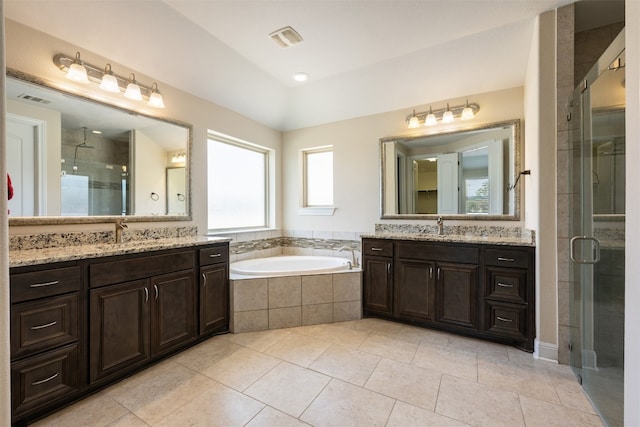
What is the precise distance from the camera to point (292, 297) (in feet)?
8.87

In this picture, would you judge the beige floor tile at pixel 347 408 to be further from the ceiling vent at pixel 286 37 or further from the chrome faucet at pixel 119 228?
the ceiling vent at pixel 286 37

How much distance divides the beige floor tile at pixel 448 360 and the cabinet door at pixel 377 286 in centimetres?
57

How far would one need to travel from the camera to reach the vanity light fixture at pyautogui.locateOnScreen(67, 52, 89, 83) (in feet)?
6.20

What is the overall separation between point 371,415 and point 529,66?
9.84 feet

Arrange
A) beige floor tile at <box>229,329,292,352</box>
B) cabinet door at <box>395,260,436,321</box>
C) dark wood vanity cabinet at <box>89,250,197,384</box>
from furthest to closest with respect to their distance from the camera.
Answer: cabinet door at <box>395,260,436,321</box>
beige floor tile at <box>229,329,292,352</box>
dark wood vanity cabinet at <box>89,250,197,384</box>

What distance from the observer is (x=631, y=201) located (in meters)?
1.00

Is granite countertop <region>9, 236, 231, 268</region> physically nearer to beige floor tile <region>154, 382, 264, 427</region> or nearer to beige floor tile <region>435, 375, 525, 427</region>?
beige floor tile <region>154, 382, 264, 427</region>

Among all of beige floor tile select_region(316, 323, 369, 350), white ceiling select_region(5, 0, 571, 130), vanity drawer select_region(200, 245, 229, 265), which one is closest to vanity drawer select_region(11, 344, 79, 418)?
vanity drawer select_region(200, 245, 229, 265)

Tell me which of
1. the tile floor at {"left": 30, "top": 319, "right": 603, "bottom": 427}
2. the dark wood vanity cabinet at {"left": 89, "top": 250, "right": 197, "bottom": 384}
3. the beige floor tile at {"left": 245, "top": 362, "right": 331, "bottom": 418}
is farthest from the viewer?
the dark wood vanity cabinet at {"left": 89, "top": 250, "right": 197, "bottom": 384}

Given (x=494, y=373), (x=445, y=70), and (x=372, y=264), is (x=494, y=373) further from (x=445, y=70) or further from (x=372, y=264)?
(x=445, y=70)

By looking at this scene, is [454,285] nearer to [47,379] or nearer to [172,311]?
[172,311]

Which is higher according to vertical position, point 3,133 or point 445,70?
point 445,70

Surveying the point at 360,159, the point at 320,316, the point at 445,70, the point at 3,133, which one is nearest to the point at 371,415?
the point at 320,316

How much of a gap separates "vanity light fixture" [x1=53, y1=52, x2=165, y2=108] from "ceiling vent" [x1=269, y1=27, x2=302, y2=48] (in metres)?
1.15
